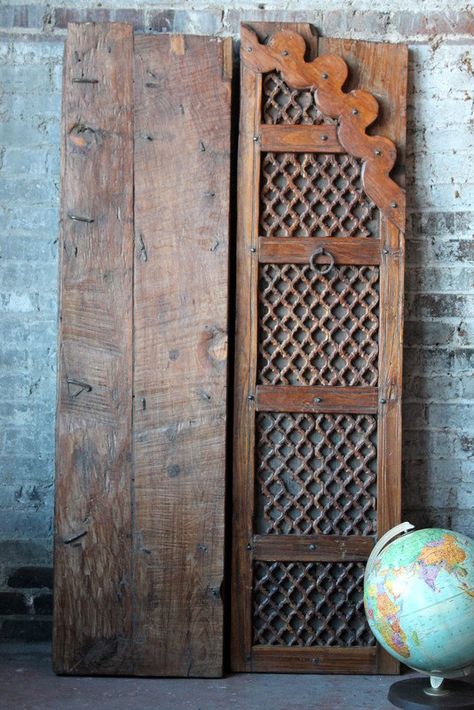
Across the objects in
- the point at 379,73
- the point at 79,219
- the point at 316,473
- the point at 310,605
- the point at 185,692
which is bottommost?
the point at 185,692

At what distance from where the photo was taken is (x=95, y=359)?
3164 millimetres

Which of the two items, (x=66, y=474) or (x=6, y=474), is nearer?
(x=66, y=474)

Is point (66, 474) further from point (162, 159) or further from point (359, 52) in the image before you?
point (359, 52)

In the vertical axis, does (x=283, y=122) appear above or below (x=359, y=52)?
below

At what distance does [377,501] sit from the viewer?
3.19 m

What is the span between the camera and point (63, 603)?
10.3 ft

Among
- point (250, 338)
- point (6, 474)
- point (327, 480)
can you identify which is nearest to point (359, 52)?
point (250, 338)

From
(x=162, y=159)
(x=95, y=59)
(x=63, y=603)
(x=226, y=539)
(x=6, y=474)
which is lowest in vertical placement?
(x=63, y=603)

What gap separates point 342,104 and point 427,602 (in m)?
1.75

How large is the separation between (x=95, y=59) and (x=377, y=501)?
1892 millimetres

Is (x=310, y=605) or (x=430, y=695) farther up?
(x=310, y=605)

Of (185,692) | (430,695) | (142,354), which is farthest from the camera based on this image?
(142,354)

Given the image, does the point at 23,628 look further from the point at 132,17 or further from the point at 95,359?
the point at 132,17

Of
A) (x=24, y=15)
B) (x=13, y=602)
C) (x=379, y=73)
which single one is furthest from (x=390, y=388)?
(x=24, y=15)
